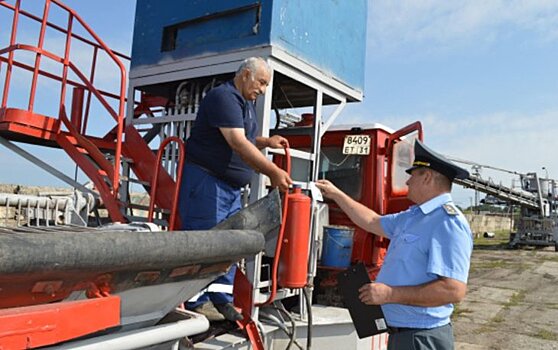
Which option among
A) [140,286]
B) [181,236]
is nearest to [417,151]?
[181,236]

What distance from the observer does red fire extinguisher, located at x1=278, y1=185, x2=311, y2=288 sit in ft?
9.86

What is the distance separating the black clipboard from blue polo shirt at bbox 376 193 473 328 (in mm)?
53

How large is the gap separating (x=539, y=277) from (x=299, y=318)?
12.4 m

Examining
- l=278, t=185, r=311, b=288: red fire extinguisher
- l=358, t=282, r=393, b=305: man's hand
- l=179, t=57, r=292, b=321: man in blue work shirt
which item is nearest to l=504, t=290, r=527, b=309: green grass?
l=278, t=185, r=311, b=288: red fire extinguisher

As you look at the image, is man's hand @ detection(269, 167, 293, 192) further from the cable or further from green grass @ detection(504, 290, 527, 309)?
green grass @ detection(504, 290, 527, 309)

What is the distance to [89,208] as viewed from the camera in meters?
3.82

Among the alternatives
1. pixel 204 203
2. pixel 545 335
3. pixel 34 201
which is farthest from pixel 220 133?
pixel 545 335

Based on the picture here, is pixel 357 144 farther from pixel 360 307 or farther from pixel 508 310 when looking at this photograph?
pixel 508 310

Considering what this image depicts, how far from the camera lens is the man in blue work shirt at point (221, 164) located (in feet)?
9.15

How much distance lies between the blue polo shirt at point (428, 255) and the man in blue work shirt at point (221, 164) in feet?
2.58

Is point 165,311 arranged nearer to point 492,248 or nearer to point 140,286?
point 140,286

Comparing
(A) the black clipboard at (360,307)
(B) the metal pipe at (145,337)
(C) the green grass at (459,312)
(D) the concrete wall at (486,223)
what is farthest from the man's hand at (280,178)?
(D) the concrete wall at (486,223)

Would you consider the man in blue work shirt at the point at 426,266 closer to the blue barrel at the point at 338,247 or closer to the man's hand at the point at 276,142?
the man's hand at the point at 276,142

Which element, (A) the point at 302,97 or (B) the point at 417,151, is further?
(A) the point at 302,97
